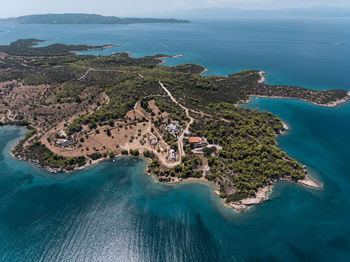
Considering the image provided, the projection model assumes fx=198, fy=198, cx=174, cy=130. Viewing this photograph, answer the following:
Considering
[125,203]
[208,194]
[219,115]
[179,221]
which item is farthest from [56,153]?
[219,115]

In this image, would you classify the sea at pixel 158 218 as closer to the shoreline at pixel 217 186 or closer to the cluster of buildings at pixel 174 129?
the shoreline at pixel 217 186

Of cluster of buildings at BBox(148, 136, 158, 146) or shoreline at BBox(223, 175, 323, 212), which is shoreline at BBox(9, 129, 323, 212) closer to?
shoreline at BBox(223, 175, 323, 212)

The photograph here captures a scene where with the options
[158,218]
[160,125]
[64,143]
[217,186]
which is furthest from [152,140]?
[158,218]

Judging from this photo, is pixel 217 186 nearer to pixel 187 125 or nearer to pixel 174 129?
pixel 174 129

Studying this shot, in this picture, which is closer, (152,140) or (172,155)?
(172,155)

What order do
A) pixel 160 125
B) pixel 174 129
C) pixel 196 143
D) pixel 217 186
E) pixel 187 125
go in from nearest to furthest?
pixel 217 186 < pixel 196 143 < pixel 174 129 < pixel 187 125 < pixel 160 125

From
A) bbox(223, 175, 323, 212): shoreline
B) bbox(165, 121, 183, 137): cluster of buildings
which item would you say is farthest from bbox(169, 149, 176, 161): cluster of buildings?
bbox(223, 175, 323, 212): shoreline
